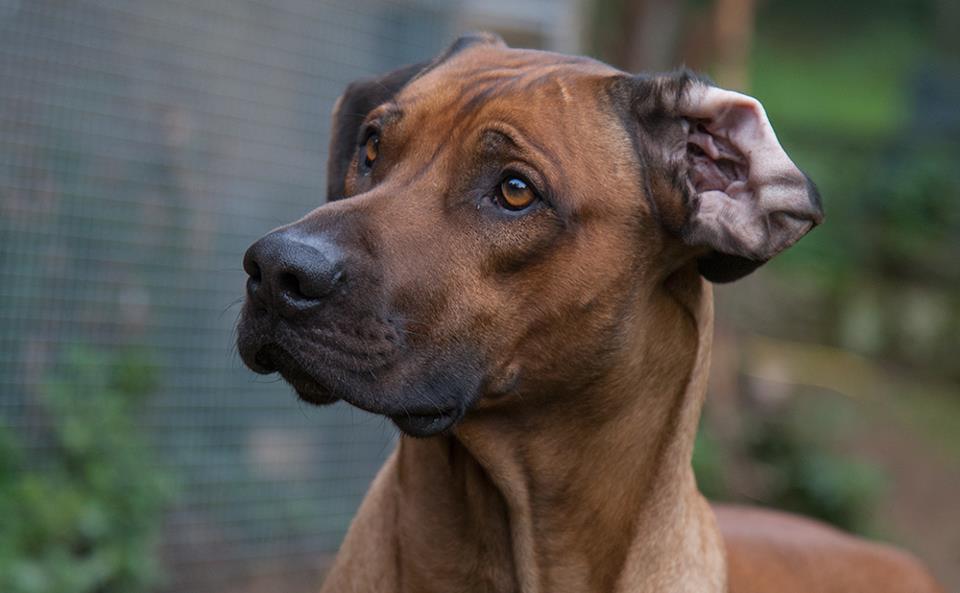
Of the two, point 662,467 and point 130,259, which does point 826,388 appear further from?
point 662,467

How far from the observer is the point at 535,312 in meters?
3.11

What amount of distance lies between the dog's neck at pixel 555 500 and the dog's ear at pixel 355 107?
106cm

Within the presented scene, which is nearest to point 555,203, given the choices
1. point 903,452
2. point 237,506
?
point 237,506

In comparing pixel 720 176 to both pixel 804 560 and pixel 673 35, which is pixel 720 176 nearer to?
pixel 804 560

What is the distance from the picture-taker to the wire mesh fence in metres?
5.66

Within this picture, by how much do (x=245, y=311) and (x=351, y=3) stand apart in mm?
4410

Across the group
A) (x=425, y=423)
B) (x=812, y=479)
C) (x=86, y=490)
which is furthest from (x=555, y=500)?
(x=812, y=479)

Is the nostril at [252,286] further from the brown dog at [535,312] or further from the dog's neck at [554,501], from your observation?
the dog's neck at [554,501]

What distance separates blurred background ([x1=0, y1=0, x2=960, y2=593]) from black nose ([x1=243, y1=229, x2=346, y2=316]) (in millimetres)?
2633

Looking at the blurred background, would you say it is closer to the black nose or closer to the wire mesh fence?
the wire mesh fence

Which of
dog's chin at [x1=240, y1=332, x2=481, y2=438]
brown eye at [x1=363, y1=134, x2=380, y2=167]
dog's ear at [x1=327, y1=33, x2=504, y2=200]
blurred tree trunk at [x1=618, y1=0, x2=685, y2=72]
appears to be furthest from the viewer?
blurred tree trunk at [x1=618, y1=0, x2=685, y2=72]

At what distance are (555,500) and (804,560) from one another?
4.55ft

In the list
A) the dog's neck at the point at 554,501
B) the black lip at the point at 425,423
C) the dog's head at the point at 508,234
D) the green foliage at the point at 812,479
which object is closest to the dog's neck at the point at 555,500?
the dog's neck at the point at 554,501

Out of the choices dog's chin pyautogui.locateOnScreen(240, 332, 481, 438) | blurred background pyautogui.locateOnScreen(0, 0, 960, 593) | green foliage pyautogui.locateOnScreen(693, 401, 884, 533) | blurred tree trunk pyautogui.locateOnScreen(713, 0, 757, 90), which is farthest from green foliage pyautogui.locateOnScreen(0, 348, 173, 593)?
blurred tree trunk pyautogui.locateOnScreen(713, 0, 757, 90)
